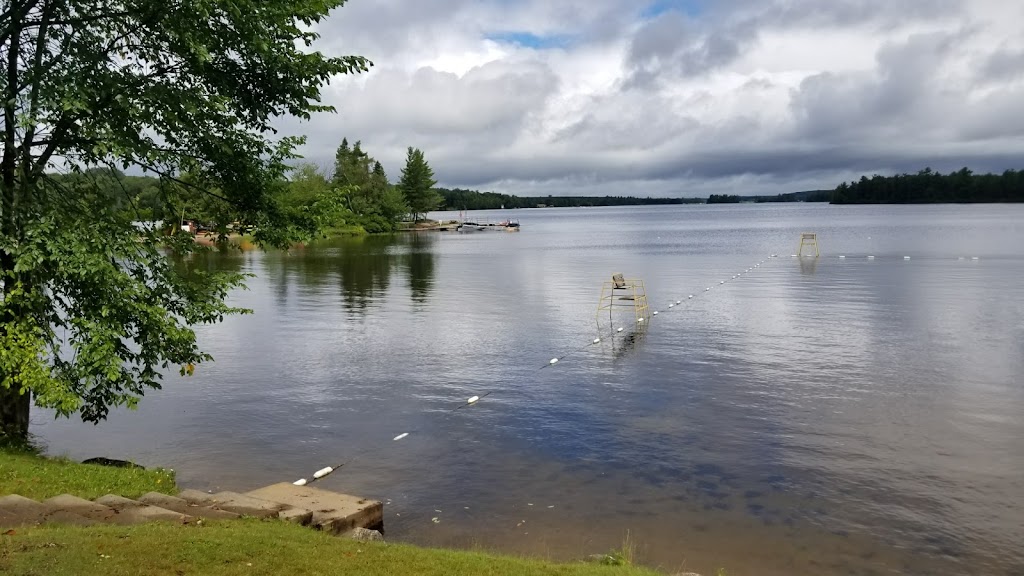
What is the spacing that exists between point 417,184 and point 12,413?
137508 mm

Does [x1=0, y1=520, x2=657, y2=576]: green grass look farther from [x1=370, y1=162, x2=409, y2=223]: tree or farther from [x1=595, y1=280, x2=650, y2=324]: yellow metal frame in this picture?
[x1=370, y1=162, x2=409, y2=223]: tree

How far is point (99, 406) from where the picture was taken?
522 inches

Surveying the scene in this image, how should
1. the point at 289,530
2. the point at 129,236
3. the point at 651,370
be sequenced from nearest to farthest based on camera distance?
the point at 289,530 < the point at 129,236 < the point at 651,370

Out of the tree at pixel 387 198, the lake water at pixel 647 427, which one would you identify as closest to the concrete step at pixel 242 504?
the lake water at pixel 647 427

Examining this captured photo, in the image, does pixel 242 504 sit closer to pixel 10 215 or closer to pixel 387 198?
pixel 10 215

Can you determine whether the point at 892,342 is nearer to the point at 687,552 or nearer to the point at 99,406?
the point at 687,552

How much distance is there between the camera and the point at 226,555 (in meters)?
7.64

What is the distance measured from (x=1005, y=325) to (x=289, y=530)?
27.6m

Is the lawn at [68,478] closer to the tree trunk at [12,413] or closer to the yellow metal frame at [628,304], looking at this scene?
the tree trunk at [12,413]

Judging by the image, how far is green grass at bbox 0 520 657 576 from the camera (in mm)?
7055

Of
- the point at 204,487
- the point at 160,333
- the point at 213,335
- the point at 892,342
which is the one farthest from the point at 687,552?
the point at 213,335

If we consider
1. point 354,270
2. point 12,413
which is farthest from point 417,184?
point 12,413

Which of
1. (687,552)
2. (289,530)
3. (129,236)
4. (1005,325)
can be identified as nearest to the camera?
(289,530)

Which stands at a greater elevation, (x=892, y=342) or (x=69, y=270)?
(x=69, y=270)
